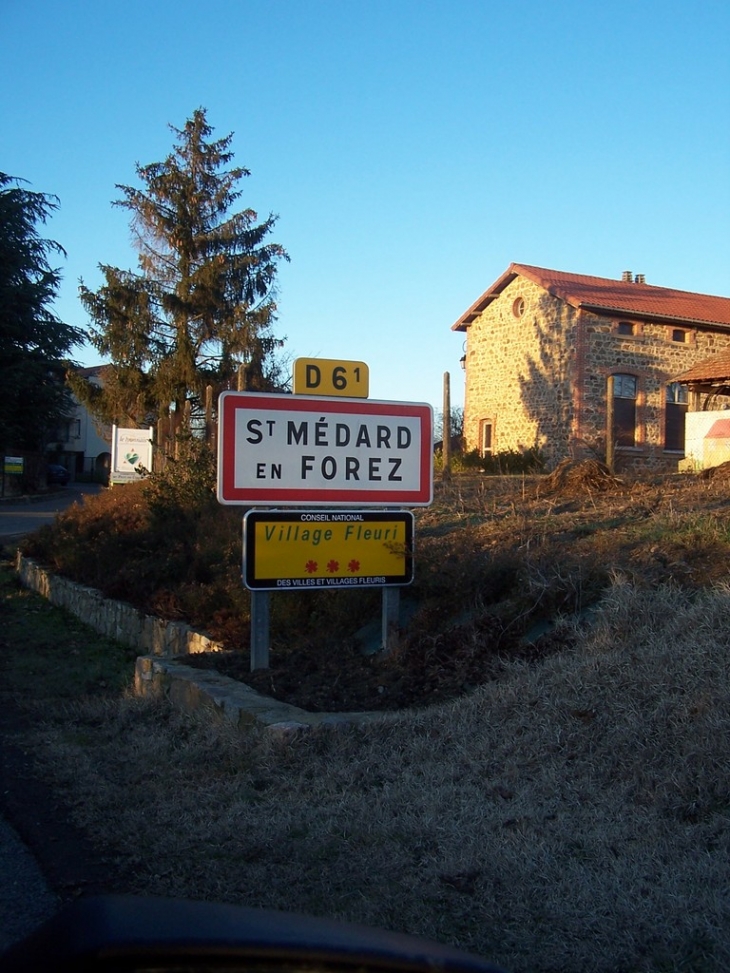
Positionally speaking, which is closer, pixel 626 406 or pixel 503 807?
pixel 503 807

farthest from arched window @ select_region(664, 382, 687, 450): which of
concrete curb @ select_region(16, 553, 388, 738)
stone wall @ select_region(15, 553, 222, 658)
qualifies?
concrete curb @ select_region(16, 553, 388, 738)

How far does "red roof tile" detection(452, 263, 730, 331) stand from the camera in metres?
29.4

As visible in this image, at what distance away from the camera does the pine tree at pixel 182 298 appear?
35.8 m

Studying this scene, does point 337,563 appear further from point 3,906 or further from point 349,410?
point 3,906

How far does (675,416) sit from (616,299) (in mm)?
3972

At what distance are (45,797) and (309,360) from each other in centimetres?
425

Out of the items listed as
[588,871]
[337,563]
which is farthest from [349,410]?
[588,871]

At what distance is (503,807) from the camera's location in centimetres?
508

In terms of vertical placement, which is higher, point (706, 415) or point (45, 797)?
point (706, 415)

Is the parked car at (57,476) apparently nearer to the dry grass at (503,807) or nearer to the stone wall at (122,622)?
the stone wall at (122,622)

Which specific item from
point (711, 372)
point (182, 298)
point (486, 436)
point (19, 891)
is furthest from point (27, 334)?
point (19, 891)

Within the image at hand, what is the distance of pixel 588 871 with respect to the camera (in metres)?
4.28

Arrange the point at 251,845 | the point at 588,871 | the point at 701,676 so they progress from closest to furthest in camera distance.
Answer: the point at 588,871, the point at 251,845, the point at 701,676

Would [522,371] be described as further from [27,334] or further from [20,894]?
[20,894]
